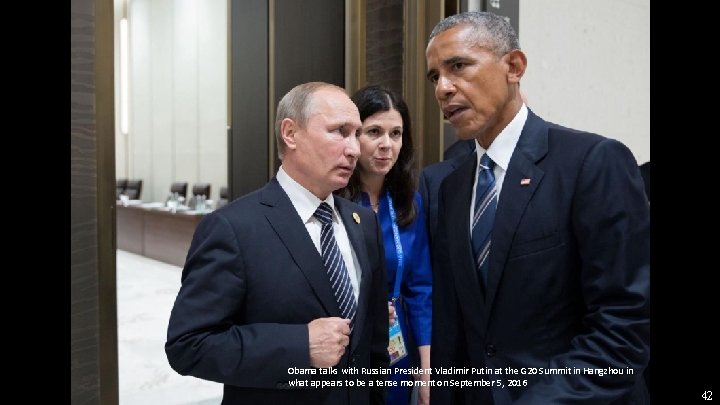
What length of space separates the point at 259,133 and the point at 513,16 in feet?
5.34

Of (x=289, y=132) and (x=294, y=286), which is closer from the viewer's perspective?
(x=294, y=286)

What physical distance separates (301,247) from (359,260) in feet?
0.65

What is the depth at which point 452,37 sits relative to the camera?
1408 mm

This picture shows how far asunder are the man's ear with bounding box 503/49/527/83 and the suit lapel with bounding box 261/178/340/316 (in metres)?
0.64

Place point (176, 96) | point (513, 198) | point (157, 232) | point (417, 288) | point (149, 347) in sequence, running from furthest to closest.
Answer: point (176, 96) → point (157, 232) → point (149, 347) → point (417, 288) → point (513, 198)

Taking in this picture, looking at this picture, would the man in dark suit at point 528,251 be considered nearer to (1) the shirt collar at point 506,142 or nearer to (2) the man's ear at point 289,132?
(1) the shirt collar at point 506,142

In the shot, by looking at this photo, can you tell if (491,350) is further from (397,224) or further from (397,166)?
(397,166)

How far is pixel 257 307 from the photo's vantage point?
1438mm

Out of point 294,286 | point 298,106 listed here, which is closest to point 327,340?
point 294,286

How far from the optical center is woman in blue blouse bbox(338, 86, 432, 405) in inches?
83.5

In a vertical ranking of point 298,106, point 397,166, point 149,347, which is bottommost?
point 149,347

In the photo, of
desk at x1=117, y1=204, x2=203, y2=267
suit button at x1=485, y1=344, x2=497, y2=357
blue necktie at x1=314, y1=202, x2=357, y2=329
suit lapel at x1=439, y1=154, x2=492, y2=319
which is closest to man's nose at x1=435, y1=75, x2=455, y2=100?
suit lapel at x1=439, y1=154, x2=492, y2=319

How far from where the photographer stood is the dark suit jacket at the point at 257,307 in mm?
1362

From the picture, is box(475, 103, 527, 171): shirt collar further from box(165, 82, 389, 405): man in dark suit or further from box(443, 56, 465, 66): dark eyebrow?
box(165, 82, 389, 405): man in dark suit
